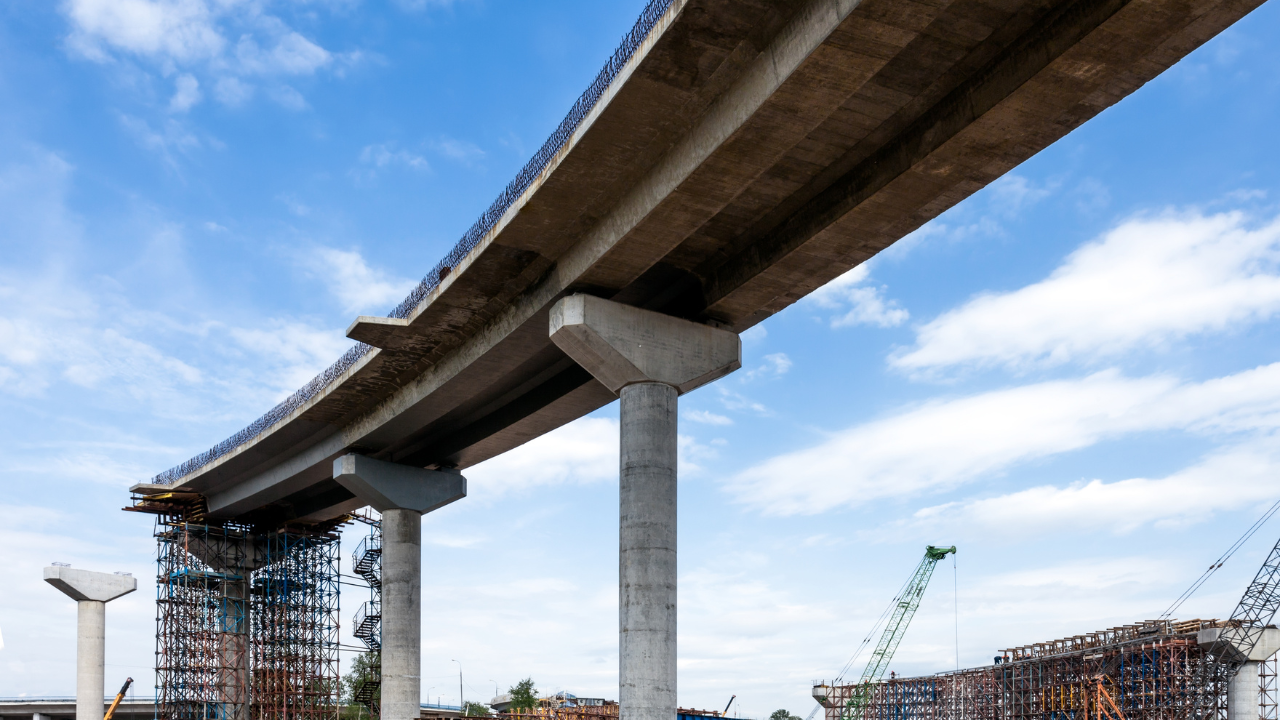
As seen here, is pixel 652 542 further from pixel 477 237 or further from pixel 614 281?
pixel 477 237

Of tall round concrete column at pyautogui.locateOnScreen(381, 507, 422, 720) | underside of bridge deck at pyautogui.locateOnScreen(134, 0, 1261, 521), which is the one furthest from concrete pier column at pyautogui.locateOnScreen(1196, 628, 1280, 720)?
tall round concrete column at pyautogui.locateOnScreen(381, 507, 422, 720)

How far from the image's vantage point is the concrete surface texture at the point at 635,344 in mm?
28734

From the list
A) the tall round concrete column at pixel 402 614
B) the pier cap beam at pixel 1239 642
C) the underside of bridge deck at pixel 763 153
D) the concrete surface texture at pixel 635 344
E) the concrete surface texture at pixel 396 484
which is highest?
the underside of bridge deck at pixel 763 153

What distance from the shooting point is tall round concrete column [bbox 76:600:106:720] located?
55031 millimetres

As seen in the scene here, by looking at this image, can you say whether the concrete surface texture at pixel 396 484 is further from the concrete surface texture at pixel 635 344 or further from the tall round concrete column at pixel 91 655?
the tall round concrete column at pixel 91 655

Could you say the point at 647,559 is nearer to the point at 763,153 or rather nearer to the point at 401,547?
the point at 763,153

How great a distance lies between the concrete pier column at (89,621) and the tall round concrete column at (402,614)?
2056cm

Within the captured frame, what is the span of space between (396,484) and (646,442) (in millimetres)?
19175

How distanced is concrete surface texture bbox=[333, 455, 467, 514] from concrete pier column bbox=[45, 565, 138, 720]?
19.3 m

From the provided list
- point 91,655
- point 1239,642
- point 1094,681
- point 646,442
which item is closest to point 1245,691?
point 1239,642

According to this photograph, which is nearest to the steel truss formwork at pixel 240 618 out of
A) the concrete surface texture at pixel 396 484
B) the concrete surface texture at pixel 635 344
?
the concrete surface texture at pixel 396 484

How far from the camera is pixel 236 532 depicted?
204 feet

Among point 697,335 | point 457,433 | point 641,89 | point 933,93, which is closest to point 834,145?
point 933,93

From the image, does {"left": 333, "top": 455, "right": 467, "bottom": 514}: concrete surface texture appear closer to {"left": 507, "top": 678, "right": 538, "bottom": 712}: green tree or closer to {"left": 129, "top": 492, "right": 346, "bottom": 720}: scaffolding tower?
{"left": 129, "top": 492, "right": 346, "bottom": 720}: scaffolding tower
